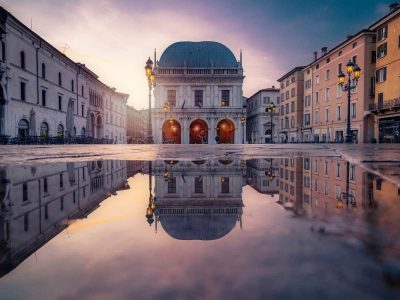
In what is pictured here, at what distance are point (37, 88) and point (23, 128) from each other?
4658 millimetres

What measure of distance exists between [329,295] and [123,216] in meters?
0.82

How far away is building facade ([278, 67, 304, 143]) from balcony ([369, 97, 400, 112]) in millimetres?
17886

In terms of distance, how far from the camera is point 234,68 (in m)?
43.1

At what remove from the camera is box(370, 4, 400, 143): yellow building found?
27688 mm

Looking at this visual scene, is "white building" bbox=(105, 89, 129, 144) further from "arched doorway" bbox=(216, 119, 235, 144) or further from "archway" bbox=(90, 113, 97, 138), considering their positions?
"arched doorway" bbox=(216, 119, 235, 144)

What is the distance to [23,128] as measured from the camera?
24.1 metres

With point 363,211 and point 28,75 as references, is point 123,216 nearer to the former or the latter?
point 363,211

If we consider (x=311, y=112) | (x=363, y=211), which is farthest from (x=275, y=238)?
(x=311, y=112)

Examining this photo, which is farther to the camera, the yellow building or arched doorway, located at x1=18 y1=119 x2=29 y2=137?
the yellow building

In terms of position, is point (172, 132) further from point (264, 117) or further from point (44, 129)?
point (264, 117)

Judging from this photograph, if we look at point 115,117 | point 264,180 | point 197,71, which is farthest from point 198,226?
point 115,117

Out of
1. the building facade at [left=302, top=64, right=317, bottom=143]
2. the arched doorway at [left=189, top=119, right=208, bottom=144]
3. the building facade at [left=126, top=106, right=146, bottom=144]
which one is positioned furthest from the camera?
the building facade at [left=126, top=106, right=146, bottom=144]

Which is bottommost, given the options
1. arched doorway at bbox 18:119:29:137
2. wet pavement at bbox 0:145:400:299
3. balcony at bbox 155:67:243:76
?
wet pavement at bbox 0:145:400:299

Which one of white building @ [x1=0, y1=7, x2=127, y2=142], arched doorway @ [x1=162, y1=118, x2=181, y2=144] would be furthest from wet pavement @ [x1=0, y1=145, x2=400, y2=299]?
arched doorway @ [x1=162, y1=118, x2=181, y2=144]
